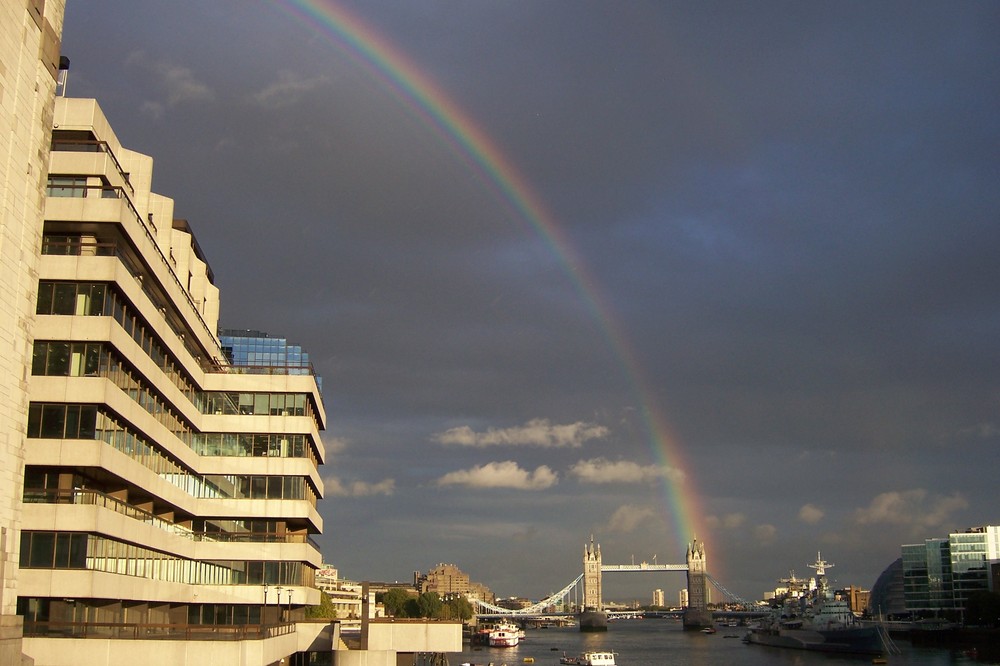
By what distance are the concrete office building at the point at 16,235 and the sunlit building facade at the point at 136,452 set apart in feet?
8.36

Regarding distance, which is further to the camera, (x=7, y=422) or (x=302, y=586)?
(x=302, y=586)

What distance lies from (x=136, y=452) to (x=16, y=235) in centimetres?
1950

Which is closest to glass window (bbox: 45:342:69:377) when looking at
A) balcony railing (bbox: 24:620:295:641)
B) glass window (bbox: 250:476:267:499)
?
balcony railing (bbox: 24:620:295:641)

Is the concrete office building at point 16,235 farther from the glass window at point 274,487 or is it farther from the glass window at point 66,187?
the glass window at point 274,487

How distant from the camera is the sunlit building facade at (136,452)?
52.0 m

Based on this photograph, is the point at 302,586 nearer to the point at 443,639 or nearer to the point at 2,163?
the point at 443,639

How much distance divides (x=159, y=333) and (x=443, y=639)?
108 ft

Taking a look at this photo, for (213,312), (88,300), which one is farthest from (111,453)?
(213,312)

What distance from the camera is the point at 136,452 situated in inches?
2361

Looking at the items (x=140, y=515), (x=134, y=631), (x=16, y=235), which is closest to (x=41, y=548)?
(x=134, y=631)

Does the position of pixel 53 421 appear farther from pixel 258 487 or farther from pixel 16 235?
pixel 258 487

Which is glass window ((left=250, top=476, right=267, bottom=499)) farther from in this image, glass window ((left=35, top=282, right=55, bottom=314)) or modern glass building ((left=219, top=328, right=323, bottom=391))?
modern glass building ((left=219, top=328, right=323, bottom=391))

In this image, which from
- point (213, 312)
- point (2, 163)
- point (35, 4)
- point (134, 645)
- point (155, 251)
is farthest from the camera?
point (213, 312)

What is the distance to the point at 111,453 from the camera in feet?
177
